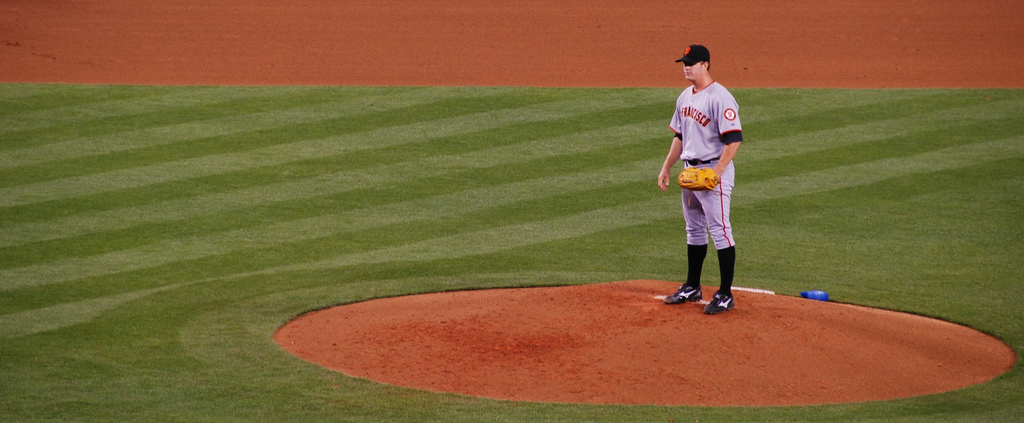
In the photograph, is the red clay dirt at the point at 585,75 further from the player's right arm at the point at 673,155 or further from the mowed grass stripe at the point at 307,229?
the mowed grass stripe at the point at 307,229

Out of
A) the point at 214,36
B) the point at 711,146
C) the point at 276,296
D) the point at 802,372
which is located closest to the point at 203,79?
the point at 214,36

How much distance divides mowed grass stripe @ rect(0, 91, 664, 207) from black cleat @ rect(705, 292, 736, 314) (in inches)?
280

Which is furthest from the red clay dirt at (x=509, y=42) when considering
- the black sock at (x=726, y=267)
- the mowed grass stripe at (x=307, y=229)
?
the black sock at (x=726, y=267)

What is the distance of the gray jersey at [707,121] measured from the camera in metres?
6.62

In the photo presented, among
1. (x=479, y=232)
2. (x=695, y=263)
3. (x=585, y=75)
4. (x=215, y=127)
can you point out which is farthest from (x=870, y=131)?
(x=215, y=127)

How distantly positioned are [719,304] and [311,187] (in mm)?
6156

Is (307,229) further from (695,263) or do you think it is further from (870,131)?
(870,131)

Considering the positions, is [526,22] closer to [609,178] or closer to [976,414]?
[609,178]

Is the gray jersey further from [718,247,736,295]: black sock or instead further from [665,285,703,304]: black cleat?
[665,285,703,304]: black cleat

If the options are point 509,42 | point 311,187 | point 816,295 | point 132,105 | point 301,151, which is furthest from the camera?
point 509,42

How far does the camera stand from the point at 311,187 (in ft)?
38.1

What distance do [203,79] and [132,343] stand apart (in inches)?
414

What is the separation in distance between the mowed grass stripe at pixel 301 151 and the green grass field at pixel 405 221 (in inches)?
1.9

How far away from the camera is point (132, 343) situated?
6570mm
